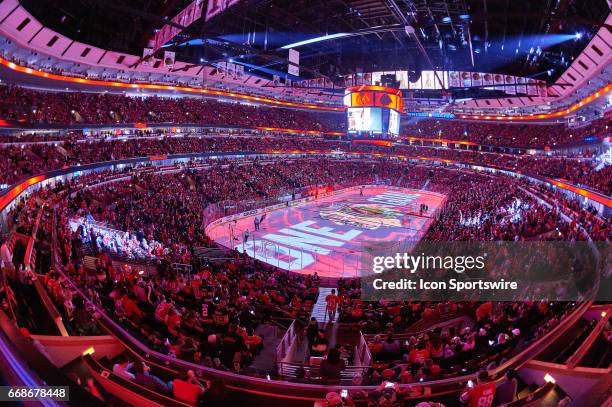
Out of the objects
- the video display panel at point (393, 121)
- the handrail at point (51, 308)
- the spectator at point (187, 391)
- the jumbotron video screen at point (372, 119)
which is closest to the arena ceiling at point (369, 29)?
the jumbotron video screen at point (372, 119)

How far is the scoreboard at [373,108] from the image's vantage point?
1212 inches

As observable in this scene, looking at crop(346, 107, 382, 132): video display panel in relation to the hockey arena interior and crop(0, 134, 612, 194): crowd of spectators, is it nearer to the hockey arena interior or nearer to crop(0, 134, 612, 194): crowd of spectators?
the hockey arena interior

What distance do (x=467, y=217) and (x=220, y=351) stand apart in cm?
2153

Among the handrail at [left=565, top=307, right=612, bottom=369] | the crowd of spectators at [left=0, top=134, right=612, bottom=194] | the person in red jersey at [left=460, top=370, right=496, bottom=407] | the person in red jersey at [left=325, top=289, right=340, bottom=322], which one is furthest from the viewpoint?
the crowd of spectators at [left=0, top=134, right=612, bottom=194]

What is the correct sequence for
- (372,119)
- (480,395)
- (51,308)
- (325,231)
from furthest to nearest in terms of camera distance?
(372,119)
(325,231)
(51,308)
(480,395)

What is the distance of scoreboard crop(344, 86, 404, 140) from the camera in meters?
30.8

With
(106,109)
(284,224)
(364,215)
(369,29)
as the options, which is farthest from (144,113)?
(369,29)

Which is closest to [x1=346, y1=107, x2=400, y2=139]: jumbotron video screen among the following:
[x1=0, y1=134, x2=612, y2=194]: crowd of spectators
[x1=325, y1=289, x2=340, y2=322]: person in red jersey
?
[x1=0, y1=134, x2=612, y2=194]: crowd of spectators

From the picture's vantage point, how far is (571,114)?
128 feet

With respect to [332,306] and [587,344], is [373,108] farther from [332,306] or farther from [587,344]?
[587,344]

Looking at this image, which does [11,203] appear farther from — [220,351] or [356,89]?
[356,89]

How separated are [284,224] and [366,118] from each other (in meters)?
10.8

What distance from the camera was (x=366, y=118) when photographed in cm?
3225

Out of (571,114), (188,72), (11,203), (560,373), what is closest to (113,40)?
(188,72)
